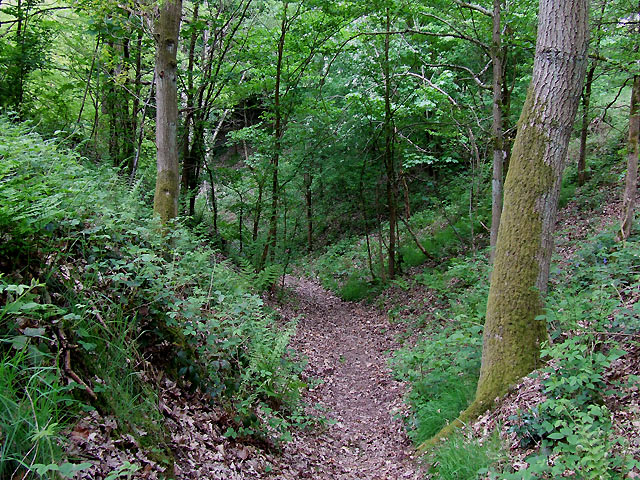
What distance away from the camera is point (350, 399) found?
7066mm

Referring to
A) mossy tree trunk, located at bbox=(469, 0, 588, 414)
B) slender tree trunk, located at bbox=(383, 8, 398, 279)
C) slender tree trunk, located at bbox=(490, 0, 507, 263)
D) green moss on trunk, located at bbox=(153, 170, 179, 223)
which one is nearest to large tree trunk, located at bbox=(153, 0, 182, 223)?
green moss on trunk, located at bbox=(153, 170, 179, 223)

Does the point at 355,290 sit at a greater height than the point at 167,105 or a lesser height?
lesser

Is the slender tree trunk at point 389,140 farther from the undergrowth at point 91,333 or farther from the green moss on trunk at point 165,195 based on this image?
the undergrowth at point 91,333

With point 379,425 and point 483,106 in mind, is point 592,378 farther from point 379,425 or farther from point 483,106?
point 483,106

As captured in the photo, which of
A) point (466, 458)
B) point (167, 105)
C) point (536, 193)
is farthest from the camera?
point (167, 105)

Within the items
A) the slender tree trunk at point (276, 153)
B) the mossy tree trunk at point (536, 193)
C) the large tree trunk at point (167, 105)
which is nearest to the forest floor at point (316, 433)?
the mossy tree trunk at point (536, 193)

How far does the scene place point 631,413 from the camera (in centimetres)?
336

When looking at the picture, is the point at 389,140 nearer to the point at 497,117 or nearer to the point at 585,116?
the point at 497,117

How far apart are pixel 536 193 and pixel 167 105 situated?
16.9 ft

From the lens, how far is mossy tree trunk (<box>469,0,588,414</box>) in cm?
447

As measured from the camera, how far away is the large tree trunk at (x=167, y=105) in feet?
20.0

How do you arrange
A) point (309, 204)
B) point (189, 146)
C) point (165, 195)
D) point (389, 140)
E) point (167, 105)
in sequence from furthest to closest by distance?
point (309, 204)
point (189, 146)
point (389, 140)
point (165, 195)
point (167, 105)

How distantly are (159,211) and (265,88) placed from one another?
22.4 feet

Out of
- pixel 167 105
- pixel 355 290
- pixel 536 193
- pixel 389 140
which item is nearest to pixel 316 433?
pixel 536 193
